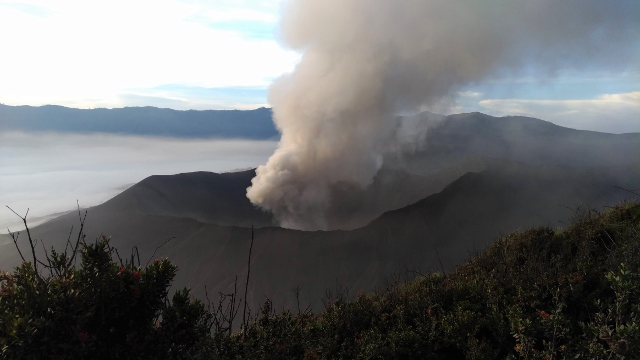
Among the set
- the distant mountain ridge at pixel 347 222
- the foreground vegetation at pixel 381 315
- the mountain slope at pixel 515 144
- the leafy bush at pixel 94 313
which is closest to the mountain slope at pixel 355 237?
the distant mountain ridge at pixel 347 222

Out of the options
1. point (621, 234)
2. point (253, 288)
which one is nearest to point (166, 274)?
point (621, 234)

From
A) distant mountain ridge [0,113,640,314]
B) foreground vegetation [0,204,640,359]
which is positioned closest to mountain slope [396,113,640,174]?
distant mountain ridge [0,113,640,314]

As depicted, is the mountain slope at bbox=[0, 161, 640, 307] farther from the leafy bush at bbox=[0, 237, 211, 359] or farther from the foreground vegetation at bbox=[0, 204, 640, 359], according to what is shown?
the leafy bush at bbox=[0, 237, 211, 359]

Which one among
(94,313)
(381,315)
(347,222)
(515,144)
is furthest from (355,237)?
(515,144)

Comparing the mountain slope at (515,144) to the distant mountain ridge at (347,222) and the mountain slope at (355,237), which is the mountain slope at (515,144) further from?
the mountain slope at (355,237)

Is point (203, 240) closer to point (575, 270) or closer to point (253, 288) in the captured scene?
point (253, 288)

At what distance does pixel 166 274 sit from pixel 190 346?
56 cm

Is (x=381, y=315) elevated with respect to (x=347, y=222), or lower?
elevated

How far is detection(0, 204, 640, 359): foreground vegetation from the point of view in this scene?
255 centimetres

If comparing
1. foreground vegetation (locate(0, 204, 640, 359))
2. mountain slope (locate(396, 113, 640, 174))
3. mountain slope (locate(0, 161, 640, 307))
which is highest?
mountain slope (locate(396, 113, 640, 174))

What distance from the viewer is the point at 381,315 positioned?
586 centimetres

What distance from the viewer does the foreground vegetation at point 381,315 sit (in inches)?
100

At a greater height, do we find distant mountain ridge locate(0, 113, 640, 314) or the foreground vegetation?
the foreground vegetation

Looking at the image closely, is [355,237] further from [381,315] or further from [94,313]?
[94,313]
